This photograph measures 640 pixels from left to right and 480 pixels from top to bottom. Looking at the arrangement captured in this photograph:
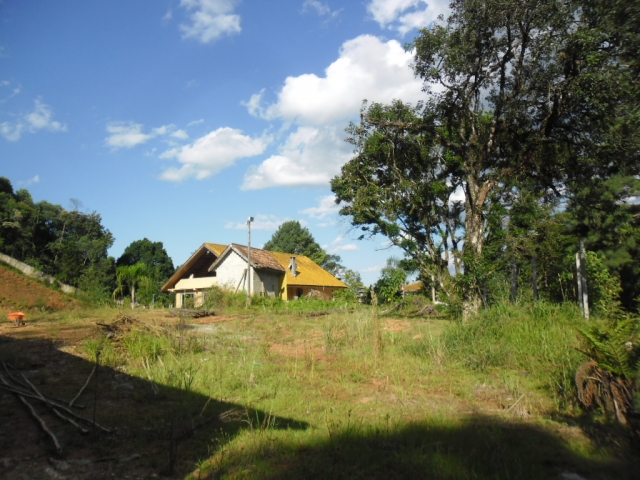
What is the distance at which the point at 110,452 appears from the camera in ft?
14.1

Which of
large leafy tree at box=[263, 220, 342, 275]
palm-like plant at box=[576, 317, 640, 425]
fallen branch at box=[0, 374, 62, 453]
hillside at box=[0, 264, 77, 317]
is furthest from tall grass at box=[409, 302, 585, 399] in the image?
large leafy tree at box=[263, 220, 342, 275]

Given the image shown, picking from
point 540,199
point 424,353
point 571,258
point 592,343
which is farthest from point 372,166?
point 592,343

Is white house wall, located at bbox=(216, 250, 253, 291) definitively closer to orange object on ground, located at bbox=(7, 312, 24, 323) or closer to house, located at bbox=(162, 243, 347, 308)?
house, located at bbox=(162, 243, 347, 308)

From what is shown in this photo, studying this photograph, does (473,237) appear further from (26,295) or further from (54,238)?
(54,238)

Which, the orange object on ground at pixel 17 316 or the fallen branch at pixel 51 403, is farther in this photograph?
the orange object on ground at pixel 17 316

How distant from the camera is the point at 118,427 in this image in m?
4.92

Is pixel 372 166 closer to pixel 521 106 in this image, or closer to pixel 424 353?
pixel 521 106

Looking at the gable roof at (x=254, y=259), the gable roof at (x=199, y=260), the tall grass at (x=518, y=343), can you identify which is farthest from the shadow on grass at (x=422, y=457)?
the gable roof at (x=199, y=260)

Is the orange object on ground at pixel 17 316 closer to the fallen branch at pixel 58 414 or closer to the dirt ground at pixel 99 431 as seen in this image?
the dirt ground at pixel 99 431

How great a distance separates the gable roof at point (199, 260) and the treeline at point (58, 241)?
164 cm

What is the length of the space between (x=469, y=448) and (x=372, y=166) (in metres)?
17.6

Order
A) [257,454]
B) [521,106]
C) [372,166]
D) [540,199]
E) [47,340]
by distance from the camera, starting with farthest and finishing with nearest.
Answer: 1. [372,166]
2. [540,199]
3. [521,106]
4. [47,340]
5. [257,454]

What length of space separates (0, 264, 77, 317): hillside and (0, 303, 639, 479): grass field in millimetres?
12152

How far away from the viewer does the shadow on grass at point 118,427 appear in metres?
3.98
